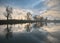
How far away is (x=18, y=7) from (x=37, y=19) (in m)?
0.58

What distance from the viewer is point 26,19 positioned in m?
2.93

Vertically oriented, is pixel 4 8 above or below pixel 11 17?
above

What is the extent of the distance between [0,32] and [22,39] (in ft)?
1.78

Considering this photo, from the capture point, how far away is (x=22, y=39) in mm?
2580

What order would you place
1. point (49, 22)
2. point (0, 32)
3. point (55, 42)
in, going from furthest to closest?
1. point (49, 22)
2. point (0, 32)
3. point (55, 42)

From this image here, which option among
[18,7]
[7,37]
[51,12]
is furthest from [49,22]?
[7,37]

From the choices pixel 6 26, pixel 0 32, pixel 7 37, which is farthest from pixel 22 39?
pixel 6 26

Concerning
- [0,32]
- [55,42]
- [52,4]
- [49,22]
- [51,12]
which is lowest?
[55,42]

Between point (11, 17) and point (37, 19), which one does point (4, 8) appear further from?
point (37, 19)

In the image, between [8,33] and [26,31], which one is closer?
[8,33]

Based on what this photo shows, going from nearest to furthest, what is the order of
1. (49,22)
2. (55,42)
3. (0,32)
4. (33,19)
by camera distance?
(55,42) < (0,32) < (33,19) < (49,22)

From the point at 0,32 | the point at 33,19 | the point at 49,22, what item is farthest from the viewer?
the point at 49,22

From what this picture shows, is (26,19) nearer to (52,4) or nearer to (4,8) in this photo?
(4,8)

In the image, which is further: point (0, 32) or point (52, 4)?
point (52, 4)
